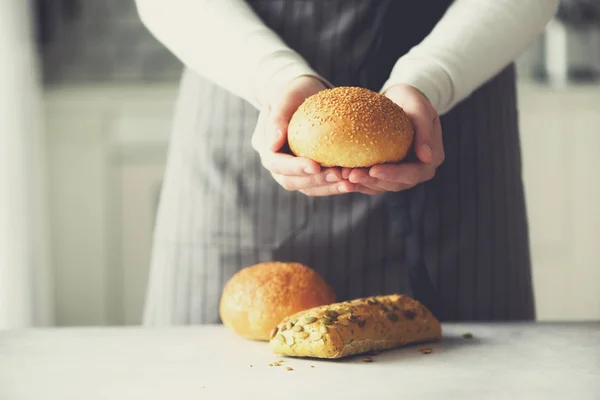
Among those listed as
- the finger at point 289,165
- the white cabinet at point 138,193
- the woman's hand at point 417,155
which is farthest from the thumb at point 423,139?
the white cabinet at point 138,193

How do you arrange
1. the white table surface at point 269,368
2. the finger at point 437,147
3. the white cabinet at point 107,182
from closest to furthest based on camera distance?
the white table surface at point 269,368, the finger at point 437,147, the white cabinet at point 107,182

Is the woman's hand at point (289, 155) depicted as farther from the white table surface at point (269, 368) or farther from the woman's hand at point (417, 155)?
the white table surface at point (269, 368)

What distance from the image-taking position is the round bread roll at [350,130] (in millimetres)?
806

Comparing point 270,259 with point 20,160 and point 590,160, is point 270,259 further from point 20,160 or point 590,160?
point 590,160

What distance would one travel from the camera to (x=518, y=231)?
114 centimetres

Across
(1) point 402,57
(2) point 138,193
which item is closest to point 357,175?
(1) point 402,57

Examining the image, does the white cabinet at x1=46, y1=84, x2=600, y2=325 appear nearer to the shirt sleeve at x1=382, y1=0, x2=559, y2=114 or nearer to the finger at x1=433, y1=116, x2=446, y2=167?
the shirt sleeve at x1=382, y1=0, x2=559, y2=114

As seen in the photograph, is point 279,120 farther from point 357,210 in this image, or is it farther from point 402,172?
point 357,210

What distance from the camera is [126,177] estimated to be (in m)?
2.30

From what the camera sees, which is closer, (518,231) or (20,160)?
(518,231)

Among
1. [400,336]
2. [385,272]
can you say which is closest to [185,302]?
[385,272]

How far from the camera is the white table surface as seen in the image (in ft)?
2.25

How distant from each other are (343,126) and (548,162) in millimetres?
1663

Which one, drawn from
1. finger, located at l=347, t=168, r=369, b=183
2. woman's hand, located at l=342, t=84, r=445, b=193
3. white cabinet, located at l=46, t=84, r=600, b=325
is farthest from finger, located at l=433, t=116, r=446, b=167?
white cabinet, located at l=46, t=84, r=600, b=325
